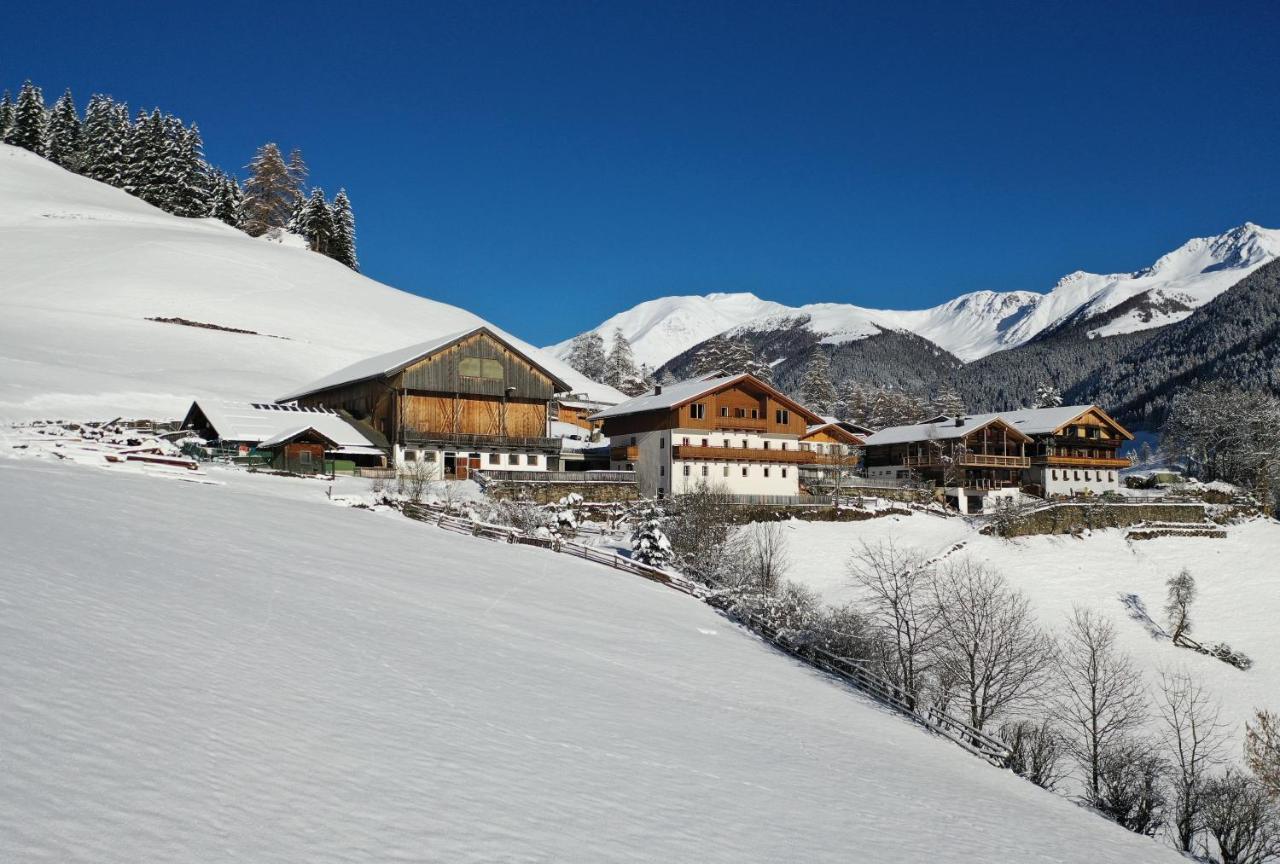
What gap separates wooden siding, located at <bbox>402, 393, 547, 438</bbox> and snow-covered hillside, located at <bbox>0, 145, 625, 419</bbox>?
1931cm

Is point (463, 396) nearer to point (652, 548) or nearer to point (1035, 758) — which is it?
point (652, 548)

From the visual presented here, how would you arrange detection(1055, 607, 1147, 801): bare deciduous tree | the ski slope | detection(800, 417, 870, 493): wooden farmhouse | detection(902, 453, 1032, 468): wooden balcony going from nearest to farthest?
the ski slope < detection(1055, 607, 1147, 801): bare deciduous tree < detection(800, 417, 870, 493): wooden farmhouse < detection(902, 453, 1032, 468): wooden balcony

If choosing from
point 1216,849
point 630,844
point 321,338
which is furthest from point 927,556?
point 321,338

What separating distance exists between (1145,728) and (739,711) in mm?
27127

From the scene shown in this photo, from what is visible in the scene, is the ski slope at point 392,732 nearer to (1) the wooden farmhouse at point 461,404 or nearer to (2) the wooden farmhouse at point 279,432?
(2) the wooden farmhouse at point 279,432

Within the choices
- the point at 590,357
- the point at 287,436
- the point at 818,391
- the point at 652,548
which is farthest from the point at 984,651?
the point at 590,357

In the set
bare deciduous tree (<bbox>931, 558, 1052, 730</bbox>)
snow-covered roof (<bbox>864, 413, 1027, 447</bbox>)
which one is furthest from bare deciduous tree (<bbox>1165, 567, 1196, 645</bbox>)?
snow-covered roof (<bbox>864, 413, 1027, 447</bbox>)

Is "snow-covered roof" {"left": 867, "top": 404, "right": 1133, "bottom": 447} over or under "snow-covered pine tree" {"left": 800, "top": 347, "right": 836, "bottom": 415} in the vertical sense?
under

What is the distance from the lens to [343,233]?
13688cm

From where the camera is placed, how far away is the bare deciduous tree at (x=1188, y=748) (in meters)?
21.9

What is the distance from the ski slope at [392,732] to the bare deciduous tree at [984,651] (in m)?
8.47

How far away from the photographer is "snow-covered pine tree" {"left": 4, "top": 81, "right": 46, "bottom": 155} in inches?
5576

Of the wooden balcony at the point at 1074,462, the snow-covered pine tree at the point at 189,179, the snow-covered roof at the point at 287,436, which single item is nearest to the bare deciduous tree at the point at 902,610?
the snow-covered roof at the point at 287,436

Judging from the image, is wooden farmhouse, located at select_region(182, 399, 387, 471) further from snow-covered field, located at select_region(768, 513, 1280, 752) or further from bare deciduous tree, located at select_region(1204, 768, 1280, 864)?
bare deciduous tree, located at select_region(1204, 768, 1280, 864)
